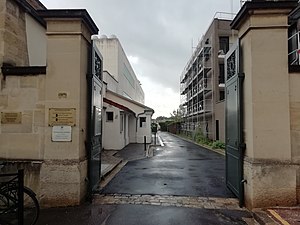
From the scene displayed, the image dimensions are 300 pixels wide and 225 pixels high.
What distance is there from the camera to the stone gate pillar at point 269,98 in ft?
16.6

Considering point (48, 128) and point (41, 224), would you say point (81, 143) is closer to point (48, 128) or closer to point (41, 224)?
point (48, 128)

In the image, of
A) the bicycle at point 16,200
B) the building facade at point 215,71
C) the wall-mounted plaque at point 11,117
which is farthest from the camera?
the building facade at point 215,71

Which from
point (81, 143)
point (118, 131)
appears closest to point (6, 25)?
point (81, 143)

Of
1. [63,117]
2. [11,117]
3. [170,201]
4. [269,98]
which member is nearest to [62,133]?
[63,117]

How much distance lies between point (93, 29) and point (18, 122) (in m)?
2.75

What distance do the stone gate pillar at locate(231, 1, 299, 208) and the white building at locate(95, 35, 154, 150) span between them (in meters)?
10.8

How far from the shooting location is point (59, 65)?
5.56 metres

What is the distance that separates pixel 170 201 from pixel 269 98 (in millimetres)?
3059

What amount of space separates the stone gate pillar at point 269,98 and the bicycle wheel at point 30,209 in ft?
13.2

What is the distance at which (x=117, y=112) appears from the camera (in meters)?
17.7

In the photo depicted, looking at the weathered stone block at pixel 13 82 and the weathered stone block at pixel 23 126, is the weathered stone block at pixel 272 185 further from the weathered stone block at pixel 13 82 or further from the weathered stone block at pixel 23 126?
the weathered stone block at pixel 13 82

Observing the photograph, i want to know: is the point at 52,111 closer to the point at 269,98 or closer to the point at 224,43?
the point at 269,98

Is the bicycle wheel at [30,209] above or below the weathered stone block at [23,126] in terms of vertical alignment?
below

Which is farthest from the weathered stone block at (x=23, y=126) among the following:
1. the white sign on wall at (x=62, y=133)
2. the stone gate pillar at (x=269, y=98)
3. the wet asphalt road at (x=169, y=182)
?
the stone gate pillar at (x=269, y=98)
